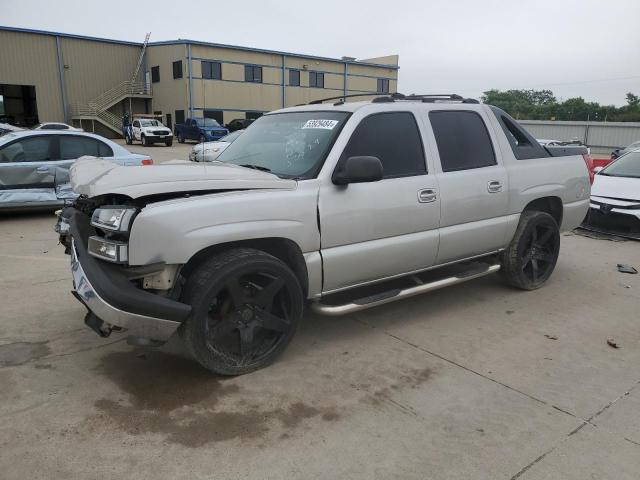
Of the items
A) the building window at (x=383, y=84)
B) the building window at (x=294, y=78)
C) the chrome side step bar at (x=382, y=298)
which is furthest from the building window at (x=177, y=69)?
the chrome side step bar at (x=382, y=298)

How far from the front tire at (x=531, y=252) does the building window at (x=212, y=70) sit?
3906 cm

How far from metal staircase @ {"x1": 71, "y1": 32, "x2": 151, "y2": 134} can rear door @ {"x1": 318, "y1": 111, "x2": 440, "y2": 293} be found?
133 ft

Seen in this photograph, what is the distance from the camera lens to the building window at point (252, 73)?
1687 inches

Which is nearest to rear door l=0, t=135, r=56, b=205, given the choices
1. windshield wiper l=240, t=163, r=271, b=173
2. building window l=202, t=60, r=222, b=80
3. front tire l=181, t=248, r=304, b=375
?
windshield wiper l=240, t=163, r=271, b=173

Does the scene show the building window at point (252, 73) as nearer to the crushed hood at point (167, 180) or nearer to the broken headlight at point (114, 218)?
the crushed hood at point (167, 180)

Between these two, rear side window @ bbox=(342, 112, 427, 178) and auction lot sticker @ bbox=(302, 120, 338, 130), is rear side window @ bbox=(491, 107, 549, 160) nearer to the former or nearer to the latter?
rear side window @ bbox=(342, 112, 427, 178)

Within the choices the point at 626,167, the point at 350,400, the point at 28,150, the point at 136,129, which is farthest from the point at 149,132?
the point at 350,400

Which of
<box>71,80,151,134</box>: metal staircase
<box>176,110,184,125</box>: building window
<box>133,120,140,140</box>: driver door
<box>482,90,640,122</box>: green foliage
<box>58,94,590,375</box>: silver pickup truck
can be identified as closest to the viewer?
<box>58,94,590,375</box>: silver pickup truck

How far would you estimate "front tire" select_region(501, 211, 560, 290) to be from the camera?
17.0 ft

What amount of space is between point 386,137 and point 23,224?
692cm

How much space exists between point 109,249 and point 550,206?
14.7 feet

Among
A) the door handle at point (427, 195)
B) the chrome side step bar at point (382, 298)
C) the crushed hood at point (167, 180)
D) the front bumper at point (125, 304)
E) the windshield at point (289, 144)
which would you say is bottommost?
the chrome side step bar at point (382, 298)

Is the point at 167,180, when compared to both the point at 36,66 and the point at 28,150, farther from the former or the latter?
the point at 36,66

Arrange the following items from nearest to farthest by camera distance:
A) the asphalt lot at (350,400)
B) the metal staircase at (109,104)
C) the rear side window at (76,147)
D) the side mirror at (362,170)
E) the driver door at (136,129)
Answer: the asphalt lot at (350,400) → the side mirror at (362,170) → the rear side window at (76,147) → the driver door at (136,129) → the metal staircase at (109,104)
